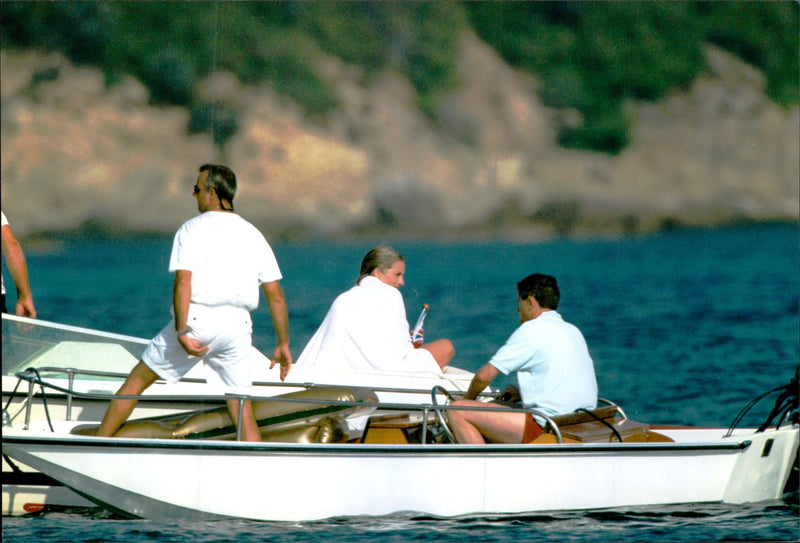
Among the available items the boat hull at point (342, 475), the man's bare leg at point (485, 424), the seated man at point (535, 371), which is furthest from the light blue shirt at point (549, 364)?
the boat hull at point (342, 475)

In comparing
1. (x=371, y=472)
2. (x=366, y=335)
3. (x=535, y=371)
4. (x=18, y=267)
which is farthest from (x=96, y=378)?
(x=535, y=371)

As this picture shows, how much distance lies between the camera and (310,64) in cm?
4803

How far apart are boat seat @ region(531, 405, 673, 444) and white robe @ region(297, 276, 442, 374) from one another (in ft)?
5.63

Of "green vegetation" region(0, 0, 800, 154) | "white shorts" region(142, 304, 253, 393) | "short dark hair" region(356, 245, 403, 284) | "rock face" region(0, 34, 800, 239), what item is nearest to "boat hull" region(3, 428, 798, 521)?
"white shorts" region(142, 304, 253, 393)

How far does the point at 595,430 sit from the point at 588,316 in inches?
661

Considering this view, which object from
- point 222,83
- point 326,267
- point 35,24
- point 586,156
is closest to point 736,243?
point 586,156

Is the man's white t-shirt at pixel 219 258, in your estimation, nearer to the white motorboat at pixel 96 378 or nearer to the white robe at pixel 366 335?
the white motorboat at pixel 96 378

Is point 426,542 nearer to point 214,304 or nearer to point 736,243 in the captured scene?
point 214,304

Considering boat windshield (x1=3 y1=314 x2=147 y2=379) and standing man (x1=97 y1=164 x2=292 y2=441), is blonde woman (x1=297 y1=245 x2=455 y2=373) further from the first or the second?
standing man (x1=97 y1=164 x2=292 y2=441)

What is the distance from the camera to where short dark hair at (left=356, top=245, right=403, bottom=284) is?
8.05 metres

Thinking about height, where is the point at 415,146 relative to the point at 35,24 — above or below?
below

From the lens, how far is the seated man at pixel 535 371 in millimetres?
6512

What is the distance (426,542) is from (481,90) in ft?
141

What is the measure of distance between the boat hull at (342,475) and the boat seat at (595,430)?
0.09 metres
